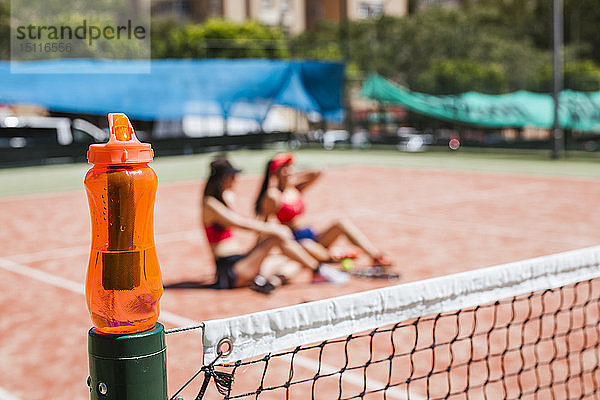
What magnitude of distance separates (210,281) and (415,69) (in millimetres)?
40223

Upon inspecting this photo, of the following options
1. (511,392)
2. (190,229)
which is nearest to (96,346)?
(511,392)

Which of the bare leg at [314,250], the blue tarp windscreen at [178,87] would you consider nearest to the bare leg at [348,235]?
the bare leg at [314,250]

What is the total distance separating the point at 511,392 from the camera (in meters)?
4.49

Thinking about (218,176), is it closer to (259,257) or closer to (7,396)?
(259,257)

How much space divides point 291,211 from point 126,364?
5712 millimetres

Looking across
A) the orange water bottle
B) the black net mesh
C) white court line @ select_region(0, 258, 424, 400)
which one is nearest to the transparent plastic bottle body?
the orange water bottle

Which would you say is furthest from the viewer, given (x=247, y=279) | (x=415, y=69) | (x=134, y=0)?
(x=134, y=0)

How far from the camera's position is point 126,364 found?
173cm

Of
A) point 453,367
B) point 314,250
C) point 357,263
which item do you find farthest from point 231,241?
point 453,367

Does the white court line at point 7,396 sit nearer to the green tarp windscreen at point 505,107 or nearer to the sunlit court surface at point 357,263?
the sunlit court surface at point 357,263

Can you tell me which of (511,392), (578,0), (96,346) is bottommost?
(511,392)

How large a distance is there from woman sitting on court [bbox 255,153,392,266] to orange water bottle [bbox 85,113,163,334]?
5515mm

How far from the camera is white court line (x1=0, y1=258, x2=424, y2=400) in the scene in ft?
15.1

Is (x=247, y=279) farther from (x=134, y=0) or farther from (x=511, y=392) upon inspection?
(x=134, y=0)
